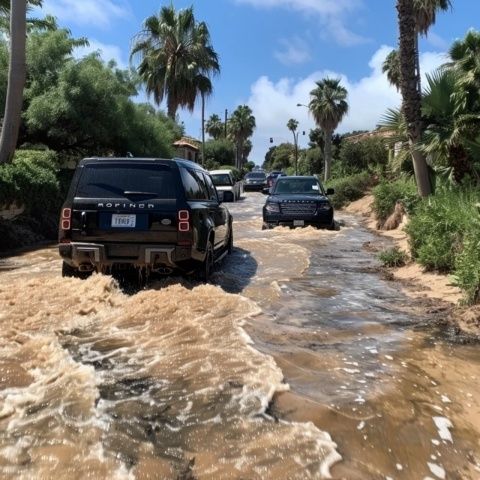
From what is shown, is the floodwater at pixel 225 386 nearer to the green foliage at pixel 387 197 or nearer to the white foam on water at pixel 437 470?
the white foam on water at pixel 437 470

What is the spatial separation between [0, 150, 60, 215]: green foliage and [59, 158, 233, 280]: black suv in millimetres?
7221

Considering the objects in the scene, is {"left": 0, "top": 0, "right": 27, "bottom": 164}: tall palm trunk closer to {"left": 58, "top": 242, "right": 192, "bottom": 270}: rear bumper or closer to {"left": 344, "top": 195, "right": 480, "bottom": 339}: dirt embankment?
{"left": 58, "top": 242, "right": 192, "bottom": 270}: rear bumper

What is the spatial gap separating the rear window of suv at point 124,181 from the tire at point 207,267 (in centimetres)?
115

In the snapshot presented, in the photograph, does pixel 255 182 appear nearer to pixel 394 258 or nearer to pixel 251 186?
pixel 251 186

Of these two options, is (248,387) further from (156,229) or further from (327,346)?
(156,229)

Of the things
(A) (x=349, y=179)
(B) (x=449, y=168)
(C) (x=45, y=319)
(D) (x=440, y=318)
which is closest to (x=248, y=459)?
(C) (x=45, y=319)

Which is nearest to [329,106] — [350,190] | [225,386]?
[350,190]

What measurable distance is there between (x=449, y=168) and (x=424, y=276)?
371cm

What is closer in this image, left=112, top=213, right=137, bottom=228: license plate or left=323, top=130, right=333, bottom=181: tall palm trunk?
left=112, top=213, right=137, bottom=228: license plate

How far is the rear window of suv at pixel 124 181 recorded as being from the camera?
784 centimetres

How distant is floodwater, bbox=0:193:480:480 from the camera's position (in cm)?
343

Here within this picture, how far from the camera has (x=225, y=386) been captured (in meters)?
4.50

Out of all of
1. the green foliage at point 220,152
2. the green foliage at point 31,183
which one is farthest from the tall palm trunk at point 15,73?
the green foliage at point 220,152

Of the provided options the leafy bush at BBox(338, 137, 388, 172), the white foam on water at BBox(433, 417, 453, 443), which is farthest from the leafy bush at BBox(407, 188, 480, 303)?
the leafy bush at BBox(338, 137, 388, 172)
